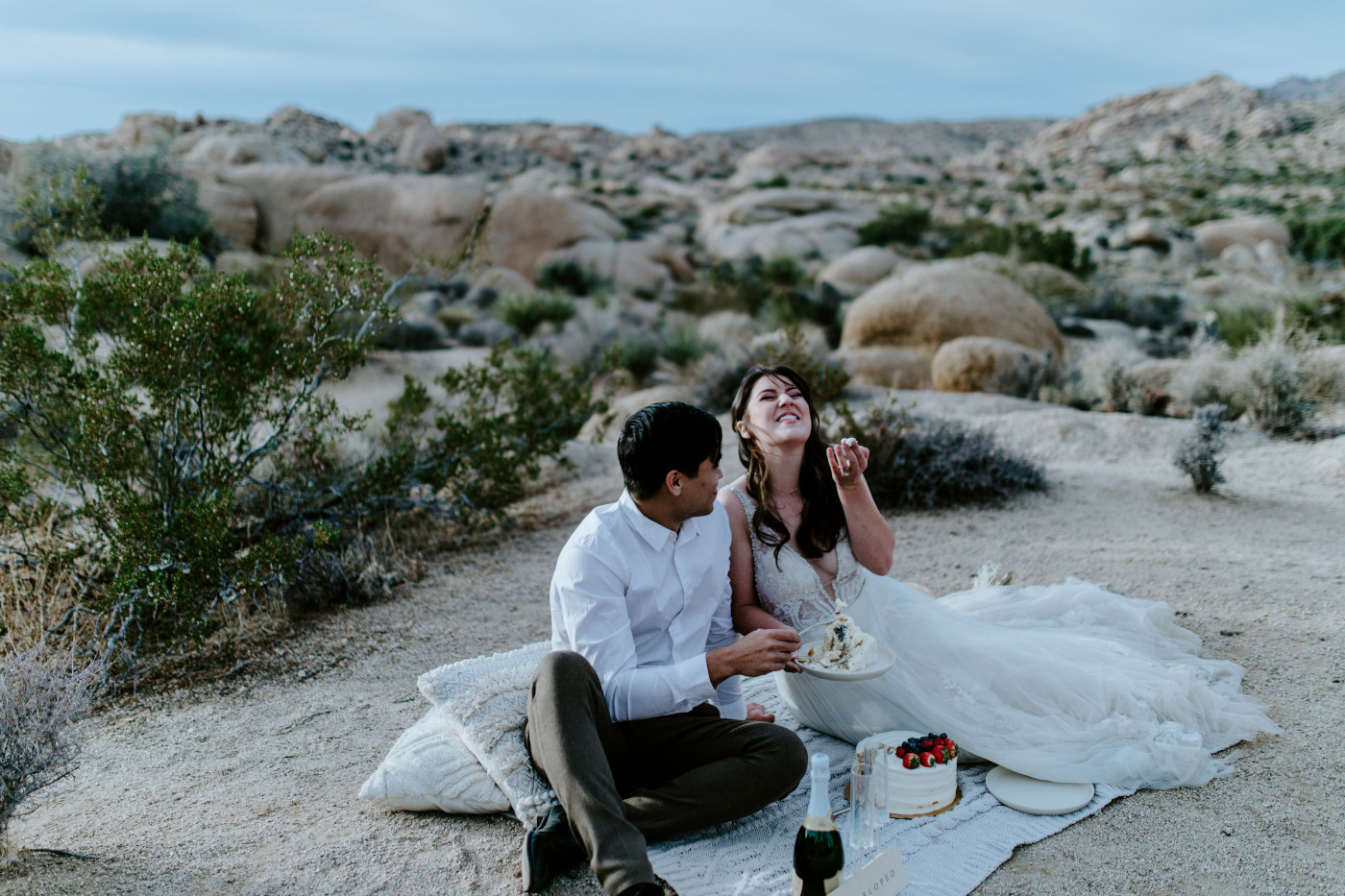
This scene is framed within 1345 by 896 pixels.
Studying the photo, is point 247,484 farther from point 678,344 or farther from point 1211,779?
point 678,344

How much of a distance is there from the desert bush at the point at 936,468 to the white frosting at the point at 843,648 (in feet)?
12.6

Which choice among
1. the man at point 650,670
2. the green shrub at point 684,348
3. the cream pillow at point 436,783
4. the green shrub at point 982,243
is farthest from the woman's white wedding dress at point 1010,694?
the green shrub at point 982,243

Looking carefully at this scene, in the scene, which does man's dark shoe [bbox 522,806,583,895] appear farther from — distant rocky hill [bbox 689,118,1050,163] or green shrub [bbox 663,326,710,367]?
distant rocky hill [bbox 689,118,1050,163]

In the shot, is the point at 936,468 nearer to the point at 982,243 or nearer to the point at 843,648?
the point at 843,648

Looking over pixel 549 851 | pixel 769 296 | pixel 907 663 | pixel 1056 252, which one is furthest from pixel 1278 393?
pixel 1056 252

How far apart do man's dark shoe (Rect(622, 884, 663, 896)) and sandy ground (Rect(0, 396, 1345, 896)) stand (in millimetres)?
417

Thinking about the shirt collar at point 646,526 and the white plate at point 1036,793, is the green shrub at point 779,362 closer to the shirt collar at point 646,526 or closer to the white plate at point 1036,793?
the white plate at point 1036,793

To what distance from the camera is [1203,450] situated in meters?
6.50

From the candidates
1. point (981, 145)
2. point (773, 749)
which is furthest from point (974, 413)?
point (981, 145)

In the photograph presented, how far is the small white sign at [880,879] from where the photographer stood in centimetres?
222

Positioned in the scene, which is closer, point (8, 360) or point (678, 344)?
point (8, 360)

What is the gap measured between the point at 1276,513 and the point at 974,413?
3.07 m

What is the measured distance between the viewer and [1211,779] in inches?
119

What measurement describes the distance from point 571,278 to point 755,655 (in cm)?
1715
